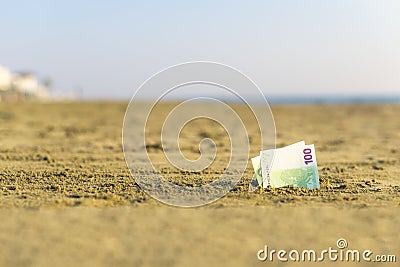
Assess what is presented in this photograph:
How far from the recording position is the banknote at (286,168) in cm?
567

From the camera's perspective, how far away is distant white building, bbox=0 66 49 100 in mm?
48688

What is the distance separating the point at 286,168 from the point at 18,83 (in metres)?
56.5

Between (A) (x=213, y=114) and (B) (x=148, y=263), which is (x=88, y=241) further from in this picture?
(A) (x=213, y=114)

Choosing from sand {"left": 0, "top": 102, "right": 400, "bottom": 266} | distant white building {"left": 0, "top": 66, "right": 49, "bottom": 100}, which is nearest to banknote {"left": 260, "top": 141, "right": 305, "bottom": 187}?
sand {"left": 0, "top": 102, "right": 400, "bottom": 266}

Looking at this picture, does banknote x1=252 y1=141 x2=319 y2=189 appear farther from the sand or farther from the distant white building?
the distant white building

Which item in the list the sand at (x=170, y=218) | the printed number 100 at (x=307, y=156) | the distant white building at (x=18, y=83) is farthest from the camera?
the distant white building at (x=18, y=83)

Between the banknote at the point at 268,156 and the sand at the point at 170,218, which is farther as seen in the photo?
the banknote at the point at 268,156

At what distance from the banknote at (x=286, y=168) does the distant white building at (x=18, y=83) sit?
45.7 metres

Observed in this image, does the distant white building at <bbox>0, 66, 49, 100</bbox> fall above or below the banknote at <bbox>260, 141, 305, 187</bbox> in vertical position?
above

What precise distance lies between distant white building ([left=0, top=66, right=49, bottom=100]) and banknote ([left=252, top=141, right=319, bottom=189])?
150 feet

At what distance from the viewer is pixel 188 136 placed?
13.0 metres

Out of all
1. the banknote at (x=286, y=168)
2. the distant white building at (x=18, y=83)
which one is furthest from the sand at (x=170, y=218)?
Result: the distant white building at (x=18, y=83)

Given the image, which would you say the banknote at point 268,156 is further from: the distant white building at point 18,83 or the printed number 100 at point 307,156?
the distant white building at point 18,83

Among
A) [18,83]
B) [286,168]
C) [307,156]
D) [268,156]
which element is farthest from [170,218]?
[18,83]
